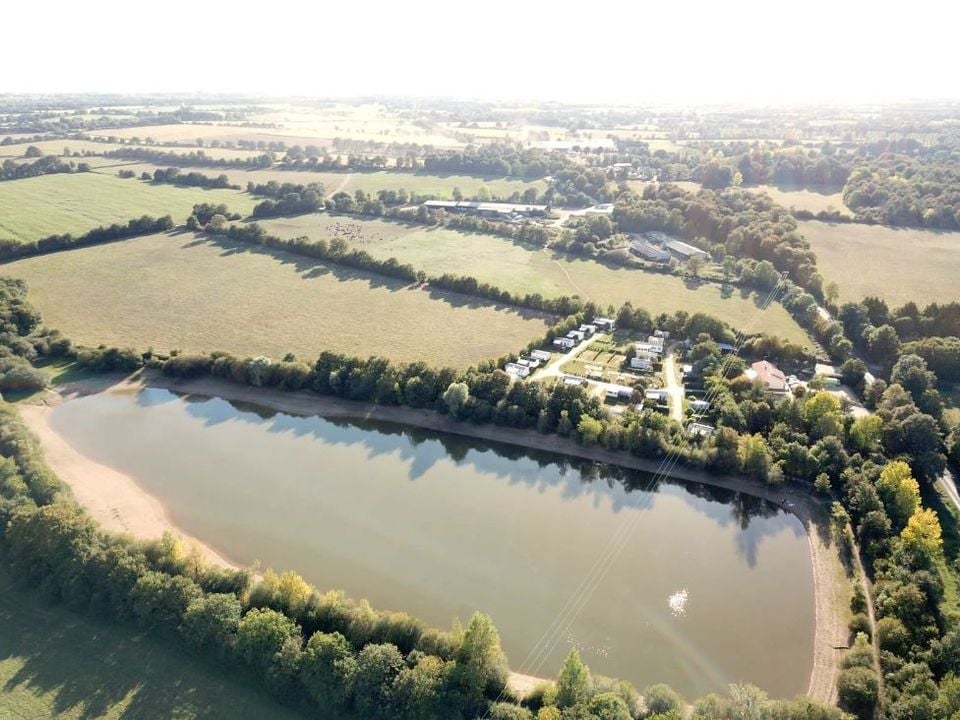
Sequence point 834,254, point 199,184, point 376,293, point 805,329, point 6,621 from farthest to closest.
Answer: point 199,184
point 834,254
point 376,293
point 805,329
point 6,621

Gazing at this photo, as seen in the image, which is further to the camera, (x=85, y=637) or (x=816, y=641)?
(x=816, y=641)

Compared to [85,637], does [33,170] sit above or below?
above

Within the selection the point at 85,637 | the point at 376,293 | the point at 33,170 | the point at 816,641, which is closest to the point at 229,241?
the point at 376,293

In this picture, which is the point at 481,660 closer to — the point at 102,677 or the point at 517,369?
the point at 102,677

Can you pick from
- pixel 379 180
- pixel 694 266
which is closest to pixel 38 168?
pixel 379 180

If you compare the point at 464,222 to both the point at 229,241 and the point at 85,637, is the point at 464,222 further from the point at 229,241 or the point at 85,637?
the point at 85,637

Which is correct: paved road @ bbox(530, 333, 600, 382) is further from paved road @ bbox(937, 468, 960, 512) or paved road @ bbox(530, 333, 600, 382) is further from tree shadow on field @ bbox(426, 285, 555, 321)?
paved road @ bbox(937, 468, 960, 512)

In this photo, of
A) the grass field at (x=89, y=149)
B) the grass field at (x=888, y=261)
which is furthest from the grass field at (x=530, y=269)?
the grass field at (x=89, y=149)
